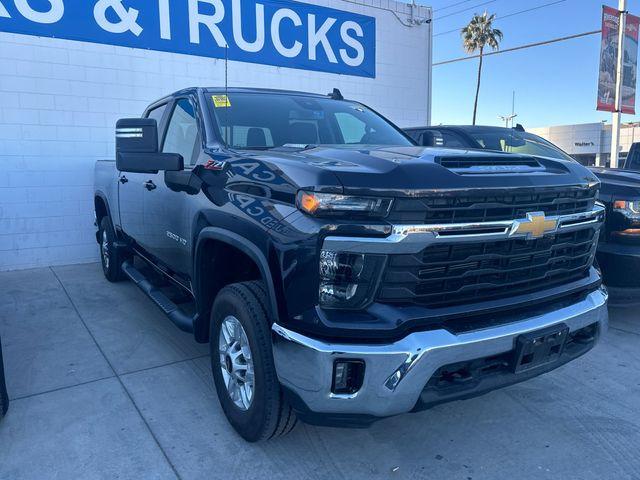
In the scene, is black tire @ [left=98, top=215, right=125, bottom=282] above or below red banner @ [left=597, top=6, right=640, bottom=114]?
below

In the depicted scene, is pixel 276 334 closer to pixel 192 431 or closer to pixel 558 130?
pixel 192 431

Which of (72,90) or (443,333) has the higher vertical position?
(72,90)

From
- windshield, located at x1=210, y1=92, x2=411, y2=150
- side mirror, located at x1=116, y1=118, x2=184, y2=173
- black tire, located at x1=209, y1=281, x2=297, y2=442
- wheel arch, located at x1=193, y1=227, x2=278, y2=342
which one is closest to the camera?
black tire, located at x1=209, y1=281, x2=297, y2=442

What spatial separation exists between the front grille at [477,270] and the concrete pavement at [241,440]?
0.89m

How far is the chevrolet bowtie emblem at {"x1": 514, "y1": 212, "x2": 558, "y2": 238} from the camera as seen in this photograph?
8.00 ft

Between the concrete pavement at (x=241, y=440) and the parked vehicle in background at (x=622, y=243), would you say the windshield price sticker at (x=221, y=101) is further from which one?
the parked vehicle in background at (x=622, y=243)

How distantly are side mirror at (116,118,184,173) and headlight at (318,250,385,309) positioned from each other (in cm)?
140

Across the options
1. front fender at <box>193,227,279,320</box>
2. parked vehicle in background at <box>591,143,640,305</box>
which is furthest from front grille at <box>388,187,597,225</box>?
parked vehicle in background at <box>591,143,640,305</box>

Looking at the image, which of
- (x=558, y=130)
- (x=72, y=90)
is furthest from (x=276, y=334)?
(x=558, y=130)

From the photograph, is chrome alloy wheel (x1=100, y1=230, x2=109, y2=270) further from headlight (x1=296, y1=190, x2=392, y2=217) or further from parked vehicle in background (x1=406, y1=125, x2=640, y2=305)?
headlight (x1=296, y1=190, x2=392, y2=217)

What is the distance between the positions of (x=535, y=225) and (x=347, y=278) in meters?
0.97

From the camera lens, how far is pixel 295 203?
2.30 m

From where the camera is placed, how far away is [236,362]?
279 centimetres

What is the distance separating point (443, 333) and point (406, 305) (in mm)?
189
